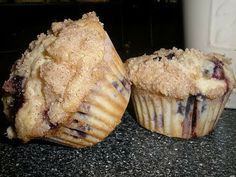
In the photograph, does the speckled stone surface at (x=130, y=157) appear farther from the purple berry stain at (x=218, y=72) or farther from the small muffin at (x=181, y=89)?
the purple berry stain at (x=218, y=72)

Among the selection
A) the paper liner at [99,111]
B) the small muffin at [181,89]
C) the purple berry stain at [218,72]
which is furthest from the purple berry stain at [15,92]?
the purple berry stain at [218,72]

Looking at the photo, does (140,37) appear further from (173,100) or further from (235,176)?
(235,176)

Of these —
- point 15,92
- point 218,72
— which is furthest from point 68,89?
point 218,72

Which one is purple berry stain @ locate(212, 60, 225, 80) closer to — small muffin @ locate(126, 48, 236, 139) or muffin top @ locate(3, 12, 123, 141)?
small muffin @ locate(126, 48, 236, 139)

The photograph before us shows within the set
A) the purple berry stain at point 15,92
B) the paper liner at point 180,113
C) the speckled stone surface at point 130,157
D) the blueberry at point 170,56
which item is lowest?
the speckled stone surface at point 130,157

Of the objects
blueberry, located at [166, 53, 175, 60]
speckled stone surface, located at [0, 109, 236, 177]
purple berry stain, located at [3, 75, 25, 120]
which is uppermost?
blueberry, located at [166, 53, 175, 60]

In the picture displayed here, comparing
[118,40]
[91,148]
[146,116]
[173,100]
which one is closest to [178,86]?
[173,100]

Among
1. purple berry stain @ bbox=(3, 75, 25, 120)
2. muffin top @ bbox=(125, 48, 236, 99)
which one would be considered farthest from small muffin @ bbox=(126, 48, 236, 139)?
purple berry stain @ bbox=(3, 75, 25, 120)
